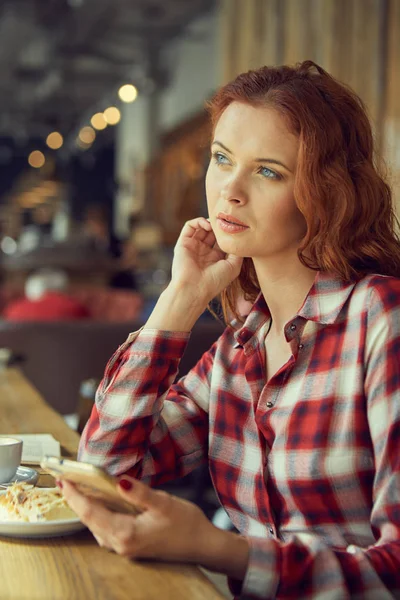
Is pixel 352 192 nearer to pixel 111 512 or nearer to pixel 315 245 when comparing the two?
pixel 315 245

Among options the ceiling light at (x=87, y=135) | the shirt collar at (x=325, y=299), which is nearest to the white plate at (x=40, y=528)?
the shirt collar at (x=325, y=299)

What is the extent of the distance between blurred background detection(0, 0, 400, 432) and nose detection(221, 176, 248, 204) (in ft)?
1.20

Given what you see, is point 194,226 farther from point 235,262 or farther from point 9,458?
point 9,458

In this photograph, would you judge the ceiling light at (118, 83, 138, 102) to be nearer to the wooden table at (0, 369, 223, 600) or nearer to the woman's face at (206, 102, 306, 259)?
the woman's face at (206, 102, 306, 259)

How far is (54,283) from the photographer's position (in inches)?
251

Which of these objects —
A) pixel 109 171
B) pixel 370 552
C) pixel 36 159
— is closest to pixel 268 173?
pixel 370 552

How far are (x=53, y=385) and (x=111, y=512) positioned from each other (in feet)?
10.3

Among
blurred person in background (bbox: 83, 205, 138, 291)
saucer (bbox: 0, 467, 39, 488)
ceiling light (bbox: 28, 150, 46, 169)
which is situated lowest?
blurred person in background (bbox: 83, 205, 138, 291)

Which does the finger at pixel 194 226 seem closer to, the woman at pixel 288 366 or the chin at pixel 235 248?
the woman at pixel 288 366

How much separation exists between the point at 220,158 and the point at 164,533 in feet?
2.28

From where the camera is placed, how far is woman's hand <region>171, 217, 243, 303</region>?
5.15ft

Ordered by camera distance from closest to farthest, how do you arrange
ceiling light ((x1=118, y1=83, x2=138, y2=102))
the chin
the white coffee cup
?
the white coffee cup, the chin, ceiling light ((x1=118, y1=83, x2=138, y2=102))

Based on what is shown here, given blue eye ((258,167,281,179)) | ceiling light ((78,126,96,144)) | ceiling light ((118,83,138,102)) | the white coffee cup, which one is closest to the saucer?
the white coffee cup

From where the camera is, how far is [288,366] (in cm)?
134
